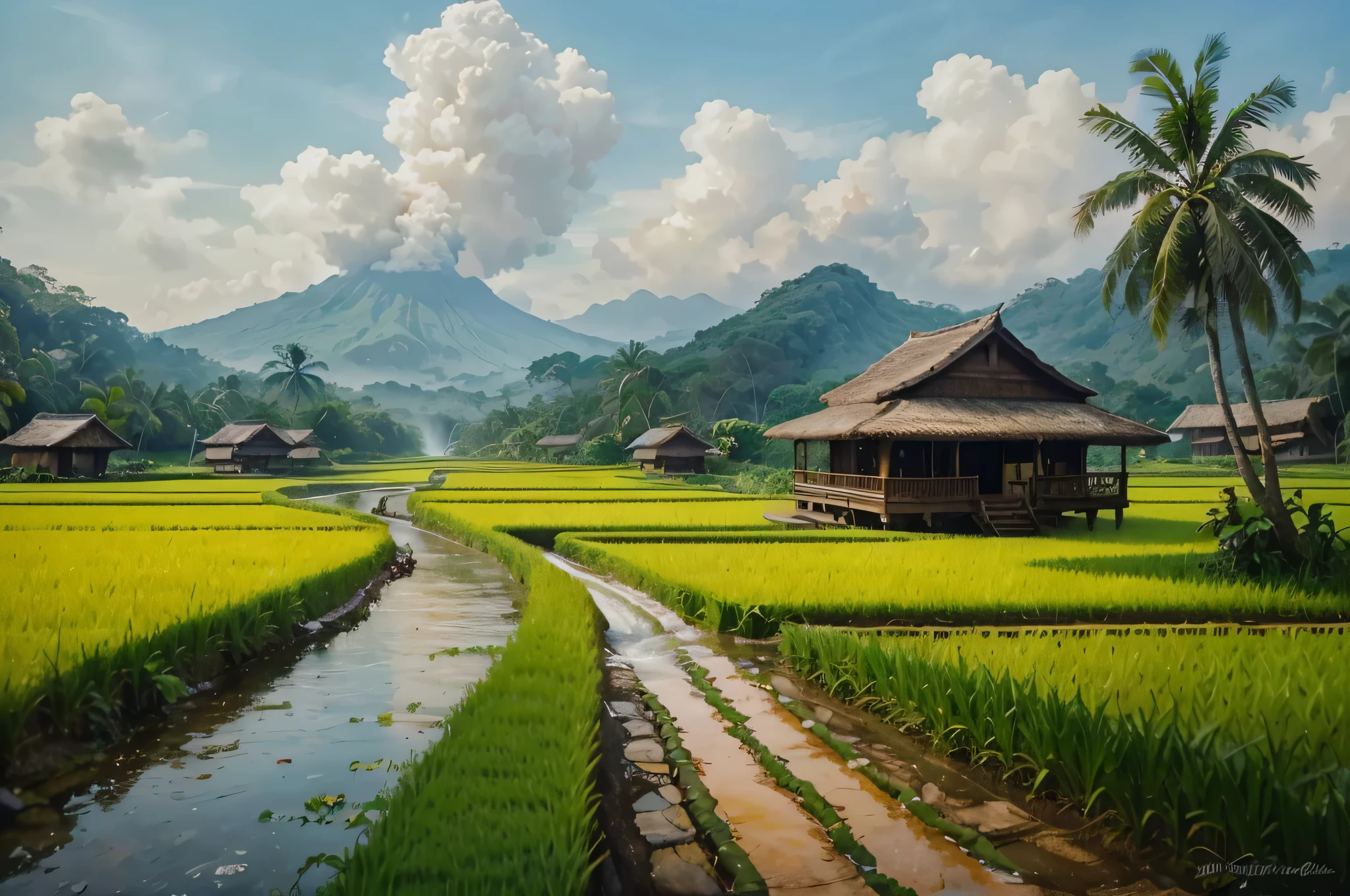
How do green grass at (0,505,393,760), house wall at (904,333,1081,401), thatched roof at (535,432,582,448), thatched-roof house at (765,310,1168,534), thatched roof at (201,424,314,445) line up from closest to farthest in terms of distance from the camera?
1. green grass at (0,505,393,760)
2. thatched-roof house at (765,310,1168,534)
3. house wall at (904,333,1081,401)
4. thatched roof at (201,424,314,445)
5. thatched roof at (535,432,582,448)

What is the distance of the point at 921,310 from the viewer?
182 m

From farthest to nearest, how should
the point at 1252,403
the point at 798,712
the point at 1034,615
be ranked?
1. the point at 1252,403
2. the point at 1034,615
3. the point at 798,712

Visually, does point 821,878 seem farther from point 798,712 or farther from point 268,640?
point 268,640

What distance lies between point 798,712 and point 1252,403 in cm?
1290

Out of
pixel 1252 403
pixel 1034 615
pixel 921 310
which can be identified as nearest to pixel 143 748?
pixel 1034 615

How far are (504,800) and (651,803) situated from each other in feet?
4.50

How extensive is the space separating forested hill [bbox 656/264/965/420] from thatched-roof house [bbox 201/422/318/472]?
42.3m

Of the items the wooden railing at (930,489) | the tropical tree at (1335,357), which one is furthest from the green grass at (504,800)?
the tropical tree at (1335,357)

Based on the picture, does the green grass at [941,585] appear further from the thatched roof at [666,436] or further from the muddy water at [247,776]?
the thatched roof at [666,436]

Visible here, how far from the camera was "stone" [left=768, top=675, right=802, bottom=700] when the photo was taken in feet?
24.7

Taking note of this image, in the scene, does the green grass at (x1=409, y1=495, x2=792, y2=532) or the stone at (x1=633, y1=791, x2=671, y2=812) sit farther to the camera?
the green grass at (x1=409, y1=495, x2=792, y2=532)

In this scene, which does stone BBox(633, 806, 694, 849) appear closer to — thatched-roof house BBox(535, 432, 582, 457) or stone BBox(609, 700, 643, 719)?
stone BBox(609, 700, 643, 719)

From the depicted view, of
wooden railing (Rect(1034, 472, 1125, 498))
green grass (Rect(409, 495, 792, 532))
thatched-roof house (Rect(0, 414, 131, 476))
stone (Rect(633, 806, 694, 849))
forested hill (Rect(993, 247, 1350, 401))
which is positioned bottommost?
stone (Rect(633, 806, 694, 849))

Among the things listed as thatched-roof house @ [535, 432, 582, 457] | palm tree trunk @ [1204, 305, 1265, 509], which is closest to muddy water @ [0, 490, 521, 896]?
palm tree trunk @ [1204, 305, 1265, 509]
